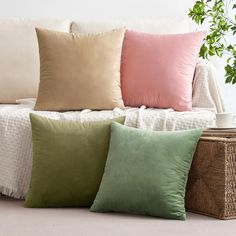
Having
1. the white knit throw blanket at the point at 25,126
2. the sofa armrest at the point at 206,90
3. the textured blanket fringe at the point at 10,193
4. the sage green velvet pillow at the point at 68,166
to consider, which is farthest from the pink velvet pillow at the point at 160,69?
the textured blanket fringe at the point at 10,193

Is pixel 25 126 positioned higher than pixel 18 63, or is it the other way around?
pixel 18 63

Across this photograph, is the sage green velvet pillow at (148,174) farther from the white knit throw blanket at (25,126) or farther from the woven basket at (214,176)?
the white knit throw blanket at (25,126)

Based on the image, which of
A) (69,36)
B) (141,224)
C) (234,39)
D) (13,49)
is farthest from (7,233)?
(234,39)

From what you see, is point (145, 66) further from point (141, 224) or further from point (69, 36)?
point (141, 224)

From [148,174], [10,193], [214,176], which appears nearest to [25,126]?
[10,193]

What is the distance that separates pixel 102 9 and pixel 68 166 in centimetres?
181

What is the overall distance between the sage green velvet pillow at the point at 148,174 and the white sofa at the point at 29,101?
24 centimetres

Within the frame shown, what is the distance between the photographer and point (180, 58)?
3213mm

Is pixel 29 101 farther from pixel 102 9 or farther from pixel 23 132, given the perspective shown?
pixel 102 9

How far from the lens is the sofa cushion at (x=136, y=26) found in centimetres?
364

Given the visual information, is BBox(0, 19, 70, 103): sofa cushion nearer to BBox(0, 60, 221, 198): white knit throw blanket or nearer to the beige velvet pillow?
the beige velvet pillow

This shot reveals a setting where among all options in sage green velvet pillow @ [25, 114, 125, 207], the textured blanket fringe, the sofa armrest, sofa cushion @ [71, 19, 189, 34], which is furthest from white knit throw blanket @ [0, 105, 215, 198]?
sofa cushion @ [71, 19, 189, 34]

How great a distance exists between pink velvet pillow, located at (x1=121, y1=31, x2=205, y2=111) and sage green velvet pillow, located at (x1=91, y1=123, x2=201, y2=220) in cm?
58

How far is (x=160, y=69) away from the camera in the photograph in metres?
3.17
